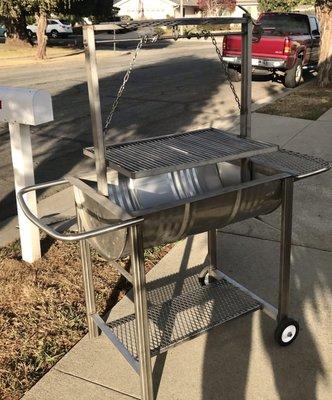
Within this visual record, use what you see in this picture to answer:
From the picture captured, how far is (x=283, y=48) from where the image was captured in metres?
12.6

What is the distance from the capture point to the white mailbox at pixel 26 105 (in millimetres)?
3291

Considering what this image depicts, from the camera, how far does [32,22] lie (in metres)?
42.2

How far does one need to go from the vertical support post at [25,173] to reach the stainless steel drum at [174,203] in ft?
3.37

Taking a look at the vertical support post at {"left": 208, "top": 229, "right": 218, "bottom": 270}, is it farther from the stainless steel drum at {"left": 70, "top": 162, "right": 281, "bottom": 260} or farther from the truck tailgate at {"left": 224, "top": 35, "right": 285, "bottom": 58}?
the truck tailgate at {"left": 224, "top": 35, "right": 285, "bottom": 58}

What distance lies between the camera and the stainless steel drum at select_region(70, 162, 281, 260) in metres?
2.35

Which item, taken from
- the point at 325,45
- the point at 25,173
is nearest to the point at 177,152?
the point at 25,173

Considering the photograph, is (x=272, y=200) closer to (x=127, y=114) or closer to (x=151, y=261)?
(x=151, y=261)

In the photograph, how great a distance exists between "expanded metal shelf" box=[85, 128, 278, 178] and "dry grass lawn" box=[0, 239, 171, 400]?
1.20 meters

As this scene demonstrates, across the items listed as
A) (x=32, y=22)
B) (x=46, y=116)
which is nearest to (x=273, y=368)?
(x=46, y=116)

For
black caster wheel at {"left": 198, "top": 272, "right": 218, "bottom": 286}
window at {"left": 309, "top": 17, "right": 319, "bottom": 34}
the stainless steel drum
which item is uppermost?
window at {"left": 309, "top": 17, "right": 319, "bottom": 34}

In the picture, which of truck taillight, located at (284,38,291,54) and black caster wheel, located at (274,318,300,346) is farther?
truck taillight, located at (284,38,291,54)

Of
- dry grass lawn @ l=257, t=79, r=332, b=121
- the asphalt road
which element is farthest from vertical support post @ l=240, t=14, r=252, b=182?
dry grass lawn @ l=257, t=79, r=332, b=121

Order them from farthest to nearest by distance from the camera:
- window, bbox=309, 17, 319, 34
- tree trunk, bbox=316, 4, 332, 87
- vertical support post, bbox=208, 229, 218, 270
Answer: window, bbox=309, 17, 319, 34 → tree trunk, bbox=316, 4, 332, 87 → vertical support post, bbox=208, 229, 218, 270

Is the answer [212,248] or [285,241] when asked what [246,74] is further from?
[212,248]
